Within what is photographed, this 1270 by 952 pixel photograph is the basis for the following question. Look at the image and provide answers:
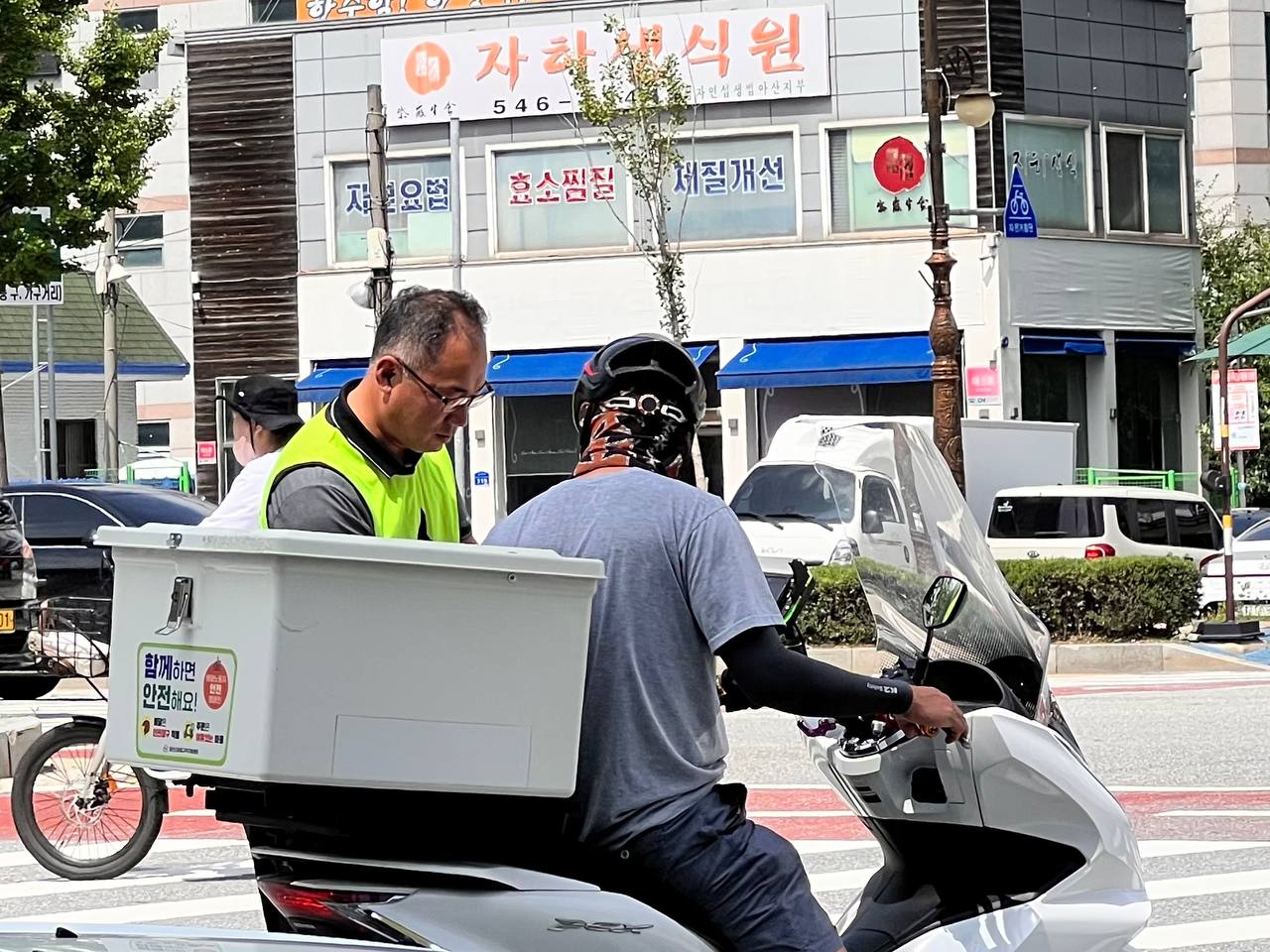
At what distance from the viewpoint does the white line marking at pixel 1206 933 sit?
22.7ft

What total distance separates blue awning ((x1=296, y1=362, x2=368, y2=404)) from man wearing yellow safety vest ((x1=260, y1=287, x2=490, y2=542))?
31357mm

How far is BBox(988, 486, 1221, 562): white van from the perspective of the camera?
2245 centimetres

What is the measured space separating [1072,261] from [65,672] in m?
27.3

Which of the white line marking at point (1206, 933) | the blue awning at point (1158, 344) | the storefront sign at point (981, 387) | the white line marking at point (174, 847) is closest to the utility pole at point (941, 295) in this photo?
the storefront sign at point (981, 387)

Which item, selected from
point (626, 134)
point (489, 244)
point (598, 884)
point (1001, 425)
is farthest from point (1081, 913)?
point (489, 244)

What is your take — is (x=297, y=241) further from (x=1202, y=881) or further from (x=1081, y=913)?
(x=1081, y=913)

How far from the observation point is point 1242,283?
141 feet

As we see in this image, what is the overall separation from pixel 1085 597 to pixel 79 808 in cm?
1184

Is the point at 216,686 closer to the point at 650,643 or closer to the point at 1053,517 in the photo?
the point at 650,643

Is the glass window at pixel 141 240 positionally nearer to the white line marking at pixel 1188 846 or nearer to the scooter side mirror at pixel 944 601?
the white line marking at pixel 1188 846

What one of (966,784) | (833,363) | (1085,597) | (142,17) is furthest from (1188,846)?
(142,17)

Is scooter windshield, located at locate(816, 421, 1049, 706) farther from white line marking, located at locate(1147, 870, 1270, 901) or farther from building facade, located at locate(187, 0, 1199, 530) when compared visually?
building facade, located at locate(187, 0, 1199, 530)

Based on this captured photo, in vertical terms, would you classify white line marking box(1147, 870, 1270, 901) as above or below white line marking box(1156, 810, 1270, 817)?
above

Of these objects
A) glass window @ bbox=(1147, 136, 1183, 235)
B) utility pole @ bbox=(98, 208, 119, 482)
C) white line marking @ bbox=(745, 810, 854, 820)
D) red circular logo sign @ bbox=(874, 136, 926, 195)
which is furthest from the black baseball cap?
glass window @ bbox=(1147, 136, 1183, 235)
